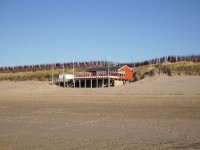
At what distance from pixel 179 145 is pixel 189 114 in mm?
6545

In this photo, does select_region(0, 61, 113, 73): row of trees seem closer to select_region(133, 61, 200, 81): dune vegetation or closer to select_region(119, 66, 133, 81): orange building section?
select_region(119, 66, 133, 81): orange building section

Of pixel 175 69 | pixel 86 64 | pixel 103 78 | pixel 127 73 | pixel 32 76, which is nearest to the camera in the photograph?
pixel 175 69

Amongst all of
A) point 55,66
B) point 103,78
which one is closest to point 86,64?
point 55,66

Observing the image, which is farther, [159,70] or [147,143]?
[159,70]

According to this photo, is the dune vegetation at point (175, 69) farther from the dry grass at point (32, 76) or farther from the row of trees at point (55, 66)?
the row of trees at point (55, 66)

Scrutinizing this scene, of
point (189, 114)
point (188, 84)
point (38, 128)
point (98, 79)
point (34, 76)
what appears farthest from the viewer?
point (34, 76)

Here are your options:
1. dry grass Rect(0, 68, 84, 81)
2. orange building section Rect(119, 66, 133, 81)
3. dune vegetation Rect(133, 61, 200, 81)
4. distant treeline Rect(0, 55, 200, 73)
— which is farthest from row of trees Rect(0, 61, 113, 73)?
dune vegetation Rect(133, 61, 200, 81)

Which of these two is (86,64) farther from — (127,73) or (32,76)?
(127,73)

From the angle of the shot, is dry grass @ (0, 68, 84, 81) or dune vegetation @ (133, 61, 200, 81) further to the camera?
dry grass @ (0, 68, 84, 81)

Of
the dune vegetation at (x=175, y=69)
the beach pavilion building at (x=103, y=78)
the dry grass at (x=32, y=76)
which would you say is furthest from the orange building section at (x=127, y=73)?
the dry grass at (x=32, y=76)

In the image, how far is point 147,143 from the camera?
8.75 metres

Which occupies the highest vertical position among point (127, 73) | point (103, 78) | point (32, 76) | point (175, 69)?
point (175, 69)

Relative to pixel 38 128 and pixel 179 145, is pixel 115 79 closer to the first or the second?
pixel 38 128

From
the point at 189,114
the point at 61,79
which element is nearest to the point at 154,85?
the point at 61,79
